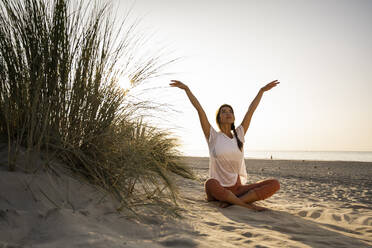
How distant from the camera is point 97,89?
2.14 metres

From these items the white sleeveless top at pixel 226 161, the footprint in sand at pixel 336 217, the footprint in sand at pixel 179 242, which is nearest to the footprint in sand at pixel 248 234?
the footprint in sand at pixel 179 242

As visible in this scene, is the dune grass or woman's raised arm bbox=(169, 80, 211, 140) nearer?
the dune grass

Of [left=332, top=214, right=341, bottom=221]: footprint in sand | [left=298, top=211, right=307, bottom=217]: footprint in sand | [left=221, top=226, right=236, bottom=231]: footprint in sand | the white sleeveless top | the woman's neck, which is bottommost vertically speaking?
[left=298, top=211, right=307, bottom=217]: footprint in sand

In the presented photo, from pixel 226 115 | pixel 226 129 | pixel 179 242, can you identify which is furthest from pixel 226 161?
pixel 179 242

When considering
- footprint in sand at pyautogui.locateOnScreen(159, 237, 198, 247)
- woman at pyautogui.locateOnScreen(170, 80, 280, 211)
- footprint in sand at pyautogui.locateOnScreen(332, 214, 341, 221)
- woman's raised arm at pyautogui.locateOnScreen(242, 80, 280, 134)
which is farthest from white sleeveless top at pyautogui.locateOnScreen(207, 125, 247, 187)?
footprint in sand at pyautogui.locateOnScreen(159, 237, 198, 247)

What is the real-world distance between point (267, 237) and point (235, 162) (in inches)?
57.4

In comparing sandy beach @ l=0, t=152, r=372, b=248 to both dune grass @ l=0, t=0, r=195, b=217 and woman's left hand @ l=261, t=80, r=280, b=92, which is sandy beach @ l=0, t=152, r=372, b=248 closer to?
dune grass @ l=0, t=0, r=195, b=217

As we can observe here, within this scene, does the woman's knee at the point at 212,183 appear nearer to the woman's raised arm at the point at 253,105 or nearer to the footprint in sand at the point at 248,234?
the woman's raised arm at the point at 253,105

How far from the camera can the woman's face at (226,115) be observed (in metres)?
3.41

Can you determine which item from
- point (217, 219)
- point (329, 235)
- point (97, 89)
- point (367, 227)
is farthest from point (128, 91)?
point (367, 227)

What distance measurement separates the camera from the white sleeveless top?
10.5 ft

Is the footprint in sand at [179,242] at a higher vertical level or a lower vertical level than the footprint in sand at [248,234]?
higher

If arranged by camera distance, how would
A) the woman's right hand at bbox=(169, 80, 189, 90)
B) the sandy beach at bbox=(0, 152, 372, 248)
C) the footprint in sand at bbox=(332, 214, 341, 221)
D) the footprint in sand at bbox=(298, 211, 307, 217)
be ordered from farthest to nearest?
the woman's right hand at bbox=(169, 80, 189, 90) < the footprint in sand at bbox=(298, 211, 307, 217) < the footprint in sand at bbox=(332, 214, 341, 221) < the sandy beach at bbox=(0, 152, 372, 248)

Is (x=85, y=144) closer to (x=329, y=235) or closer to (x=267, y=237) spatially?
(x=267, y=237)
